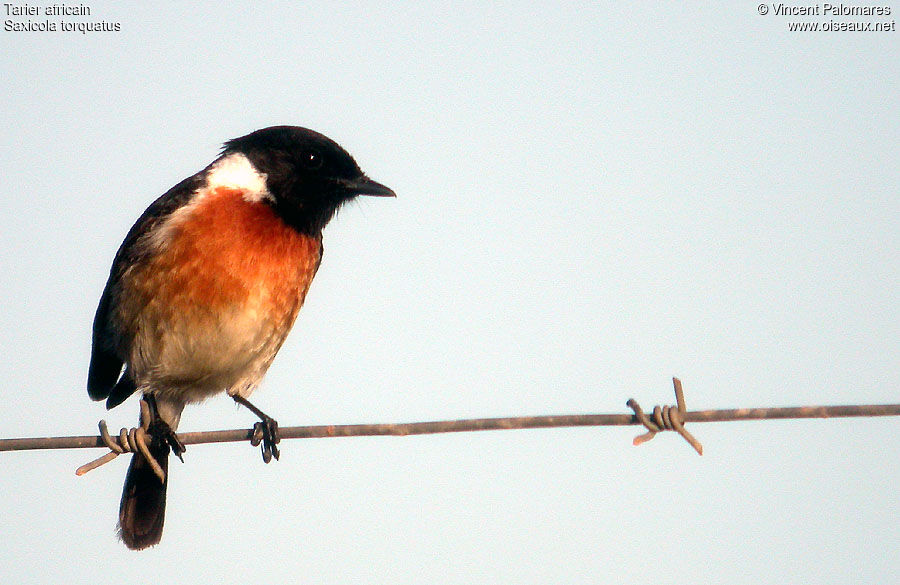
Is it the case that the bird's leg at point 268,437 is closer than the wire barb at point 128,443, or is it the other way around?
the wire barb at point 128,443

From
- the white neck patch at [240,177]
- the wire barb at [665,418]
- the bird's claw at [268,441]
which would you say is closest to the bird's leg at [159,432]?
the bird's claw at [268,441]

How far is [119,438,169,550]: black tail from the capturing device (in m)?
Result: 5.71

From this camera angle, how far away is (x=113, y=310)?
5645mm

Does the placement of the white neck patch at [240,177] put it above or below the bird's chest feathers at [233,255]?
above

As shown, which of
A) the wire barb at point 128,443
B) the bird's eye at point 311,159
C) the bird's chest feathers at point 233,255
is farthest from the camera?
the bird's eye at point 311,159

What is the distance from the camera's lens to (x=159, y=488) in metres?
5.79

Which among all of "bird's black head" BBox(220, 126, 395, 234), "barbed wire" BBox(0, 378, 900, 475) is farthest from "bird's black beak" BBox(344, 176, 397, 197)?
"barbed wire" BBox(0, 378, 900, 475)

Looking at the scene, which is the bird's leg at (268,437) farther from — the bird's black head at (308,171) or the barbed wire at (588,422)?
the barbed wire at (588,422)

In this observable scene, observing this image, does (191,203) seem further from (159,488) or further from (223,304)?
(159,488)

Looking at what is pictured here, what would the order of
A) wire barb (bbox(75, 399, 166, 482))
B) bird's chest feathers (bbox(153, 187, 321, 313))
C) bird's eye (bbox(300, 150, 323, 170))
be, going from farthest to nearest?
1. bird's eye (bbox(300, 150, 323, 170))
2. bird's chest feathers (bbox(153, 187, 321, 313))
3. wire barb (bbox(75, 399, 166, 482))

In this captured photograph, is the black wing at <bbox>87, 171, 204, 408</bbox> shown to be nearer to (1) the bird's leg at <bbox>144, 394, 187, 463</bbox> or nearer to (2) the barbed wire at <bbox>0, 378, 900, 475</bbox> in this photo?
(1) the bird's leg at <bbox>144, 394, 187, 463</bbox>

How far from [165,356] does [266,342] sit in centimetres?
54

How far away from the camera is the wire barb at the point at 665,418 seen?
10.7ft

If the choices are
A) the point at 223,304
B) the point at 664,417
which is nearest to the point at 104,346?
the point at 223,304
